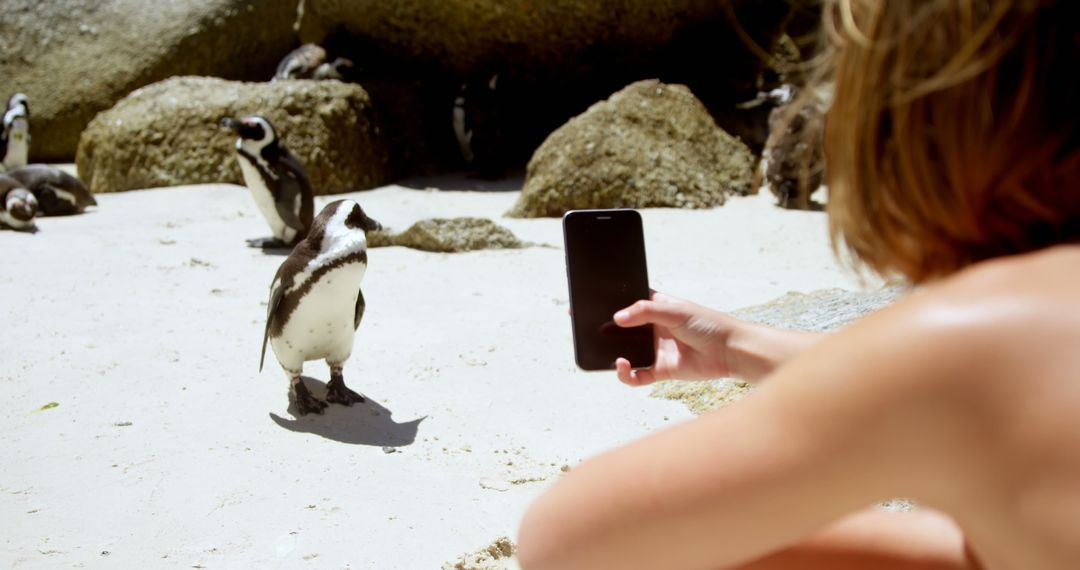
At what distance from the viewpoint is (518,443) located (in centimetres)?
276

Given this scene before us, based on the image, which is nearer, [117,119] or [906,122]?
[906,122]

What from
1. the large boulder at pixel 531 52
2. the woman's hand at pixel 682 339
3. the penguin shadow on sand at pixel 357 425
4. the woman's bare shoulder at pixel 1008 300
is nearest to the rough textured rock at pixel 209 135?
the large boulder at pixel 531 52

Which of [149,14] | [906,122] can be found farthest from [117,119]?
[906,122]

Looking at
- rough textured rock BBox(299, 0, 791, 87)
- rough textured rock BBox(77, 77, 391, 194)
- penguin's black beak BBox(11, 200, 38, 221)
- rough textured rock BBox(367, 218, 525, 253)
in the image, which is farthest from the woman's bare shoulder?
rough textured rock BBox(299, 0, 791, 87)

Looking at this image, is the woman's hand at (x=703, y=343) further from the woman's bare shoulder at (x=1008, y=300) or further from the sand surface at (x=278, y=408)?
the woman's bare shoulder at (x=1008, y=300)

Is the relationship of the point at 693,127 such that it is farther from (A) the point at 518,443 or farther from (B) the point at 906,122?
(B) the point at 906,122

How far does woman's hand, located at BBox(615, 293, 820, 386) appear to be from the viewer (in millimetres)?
1431

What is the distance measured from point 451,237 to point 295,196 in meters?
1.08

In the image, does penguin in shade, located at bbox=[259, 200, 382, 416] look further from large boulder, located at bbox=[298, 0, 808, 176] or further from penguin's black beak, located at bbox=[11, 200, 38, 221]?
large boulder, located at bbox=[298, 0, 808, 176]

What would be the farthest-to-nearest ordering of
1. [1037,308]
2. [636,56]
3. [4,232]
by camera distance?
[636,56]
[4,232]
[1037,308]

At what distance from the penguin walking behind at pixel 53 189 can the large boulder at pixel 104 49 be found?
4.13 metres

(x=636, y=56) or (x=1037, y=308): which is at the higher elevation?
(x=1037, y=308)

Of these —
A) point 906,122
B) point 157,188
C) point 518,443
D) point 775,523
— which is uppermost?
point 906,122

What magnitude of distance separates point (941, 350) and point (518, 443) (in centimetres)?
219
